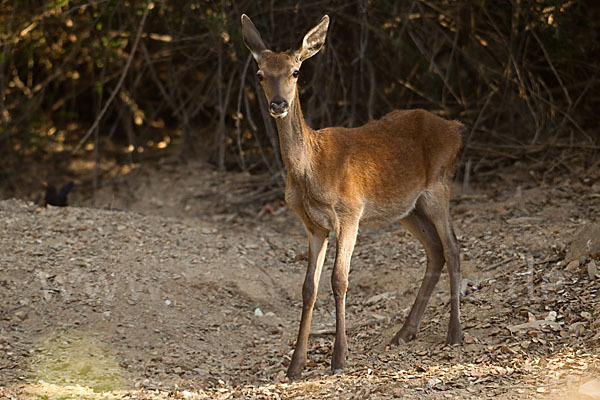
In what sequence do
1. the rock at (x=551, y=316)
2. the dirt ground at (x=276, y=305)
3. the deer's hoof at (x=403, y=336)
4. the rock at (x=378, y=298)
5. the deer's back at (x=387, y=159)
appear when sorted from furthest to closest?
the rock at (x=378, y=298)
the deer's hoof at (x=403, y=336)
the deer's back at (x=387, y=159)
the rock at (x=551, y=316)
the dirt ground at (x=276, y=305)

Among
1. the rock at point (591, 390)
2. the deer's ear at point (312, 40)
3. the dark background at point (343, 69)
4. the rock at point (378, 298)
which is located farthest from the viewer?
the dark background at point (343, 69)

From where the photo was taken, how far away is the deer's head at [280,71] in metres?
5.44

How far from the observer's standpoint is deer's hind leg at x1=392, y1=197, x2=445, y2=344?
6234mm

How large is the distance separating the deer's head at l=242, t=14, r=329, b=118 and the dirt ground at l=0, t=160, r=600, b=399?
2.01m

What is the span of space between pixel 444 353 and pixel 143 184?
665 cm

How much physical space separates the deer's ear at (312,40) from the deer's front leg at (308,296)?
1.39m

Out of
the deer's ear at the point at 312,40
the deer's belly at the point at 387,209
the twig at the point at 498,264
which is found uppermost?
the deer's ear at the point at 312,40

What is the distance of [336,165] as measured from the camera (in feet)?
19.7

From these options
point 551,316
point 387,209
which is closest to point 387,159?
point 387,209

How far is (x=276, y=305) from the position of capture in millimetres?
7406

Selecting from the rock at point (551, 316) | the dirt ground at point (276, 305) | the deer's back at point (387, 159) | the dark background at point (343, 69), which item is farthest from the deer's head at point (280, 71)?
the rock at point (551, 316)

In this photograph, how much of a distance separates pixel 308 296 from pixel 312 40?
2023 mm

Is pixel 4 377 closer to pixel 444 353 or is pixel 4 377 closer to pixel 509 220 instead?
pixel 444 353

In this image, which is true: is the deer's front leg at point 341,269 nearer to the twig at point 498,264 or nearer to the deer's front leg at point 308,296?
the deer's front leg at point 308,296
